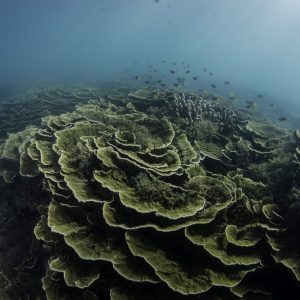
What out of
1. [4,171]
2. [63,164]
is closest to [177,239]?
[63,164]

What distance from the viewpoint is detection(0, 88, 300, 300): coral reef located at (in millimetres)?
4645

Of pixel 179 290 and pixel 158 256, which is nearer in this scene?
pixel 179 290

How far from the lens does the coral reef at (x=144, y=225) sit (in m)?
4.64

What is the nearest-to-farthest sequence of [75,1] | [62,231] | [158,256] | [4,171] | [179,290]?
[179,290], [158,256], [62,231], [4,171], [75,1]

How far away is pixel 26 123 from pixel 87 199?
9.70 meters

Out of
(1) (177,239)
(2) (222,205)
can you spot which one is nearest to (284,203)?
(2) (222,205)

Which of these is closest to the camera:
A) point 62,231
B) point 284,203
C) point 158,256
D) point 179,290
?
point 179,290

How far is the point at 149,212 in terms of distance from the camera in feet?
15.5

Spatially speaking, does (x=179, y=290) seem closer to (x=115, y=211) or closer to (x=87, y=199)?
(x=115, y=211)

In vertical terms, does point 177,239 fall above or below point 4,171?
above

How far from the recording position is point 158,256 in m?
4.68

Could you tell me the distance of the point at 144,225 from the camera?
15.4 ft

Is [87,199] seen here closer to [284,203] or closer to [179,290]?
[179,290]

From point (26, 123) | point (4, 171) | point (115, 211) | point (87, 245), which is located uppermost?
point (115, 211)
